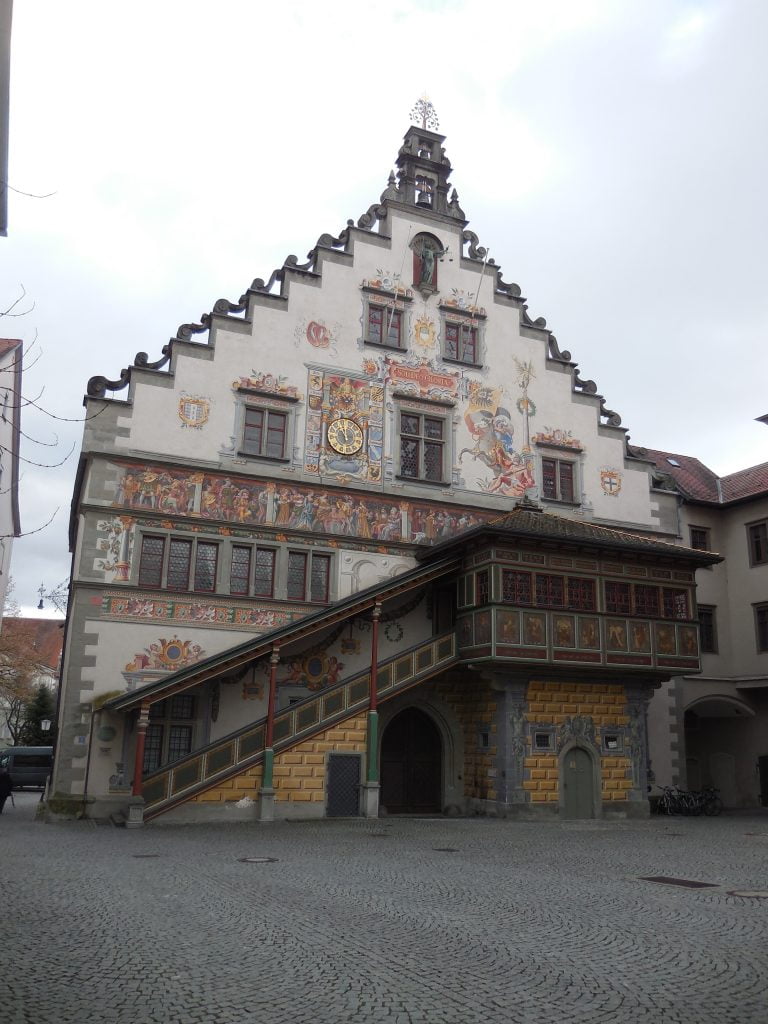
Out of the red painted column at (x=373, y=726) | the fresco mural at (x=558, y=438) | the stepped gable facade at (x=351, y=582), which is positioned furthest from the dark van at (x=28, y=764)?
the fresco mural at (x=558, y=438)

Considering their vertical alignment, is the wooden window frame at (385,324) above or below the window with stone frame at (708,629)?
above

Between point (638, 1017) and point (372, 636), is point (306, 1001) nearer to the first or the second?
point (638, 1017)

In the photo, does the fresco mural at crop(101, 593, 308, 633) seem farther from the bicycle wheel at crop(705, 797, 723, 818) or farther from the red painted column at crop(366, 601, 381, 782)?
the bicycle wheel at crop(705, 797, 723, 818)

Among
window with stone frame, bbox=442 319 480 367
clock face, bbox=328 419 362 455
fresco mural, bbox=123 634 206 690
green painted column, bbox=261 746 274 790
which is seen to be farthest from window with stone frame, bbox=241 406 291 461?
green painted column, bbox=261 746 274 790

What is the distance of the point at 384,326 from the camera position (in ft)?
81.5

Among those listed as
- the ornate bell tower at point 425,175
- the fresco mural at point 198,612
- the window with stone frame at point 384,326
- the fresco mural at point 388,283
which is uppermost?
the ornate bell tower at point 425,175

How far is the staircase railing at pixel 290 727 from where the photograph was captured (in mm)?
18094

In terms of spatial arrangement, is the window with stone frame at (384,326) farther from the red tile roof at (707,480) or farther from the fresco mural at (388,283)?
the red tile roof at (707,480)

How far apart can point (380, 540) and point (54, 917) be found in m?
15.2

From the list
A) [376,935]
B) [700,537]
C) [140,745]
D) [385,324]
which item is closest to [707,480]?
[700,537]

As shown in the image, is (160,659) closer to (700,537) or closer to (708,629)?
(708,629)

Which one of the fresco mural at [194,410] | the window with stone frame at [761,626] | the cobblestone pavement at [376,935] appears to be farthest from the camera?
the window with stone frame at [761,626]

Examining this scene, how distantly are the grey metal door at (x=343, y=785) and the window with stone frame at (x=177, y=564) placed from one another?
4.90m

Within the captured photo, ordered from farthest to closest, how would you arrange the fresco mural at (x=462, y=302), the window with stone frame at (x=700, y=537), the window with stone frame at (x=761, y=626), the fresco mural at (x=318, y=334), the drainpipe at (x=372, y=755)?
the window with stone frame at (x=700, y=537)
the window with stone frame at (x=761, y=626)
the fresco mural at (x=462, y=302)
the fresco mural at (x=318, y=334)
the drainpipe at (x=372, y=755)
